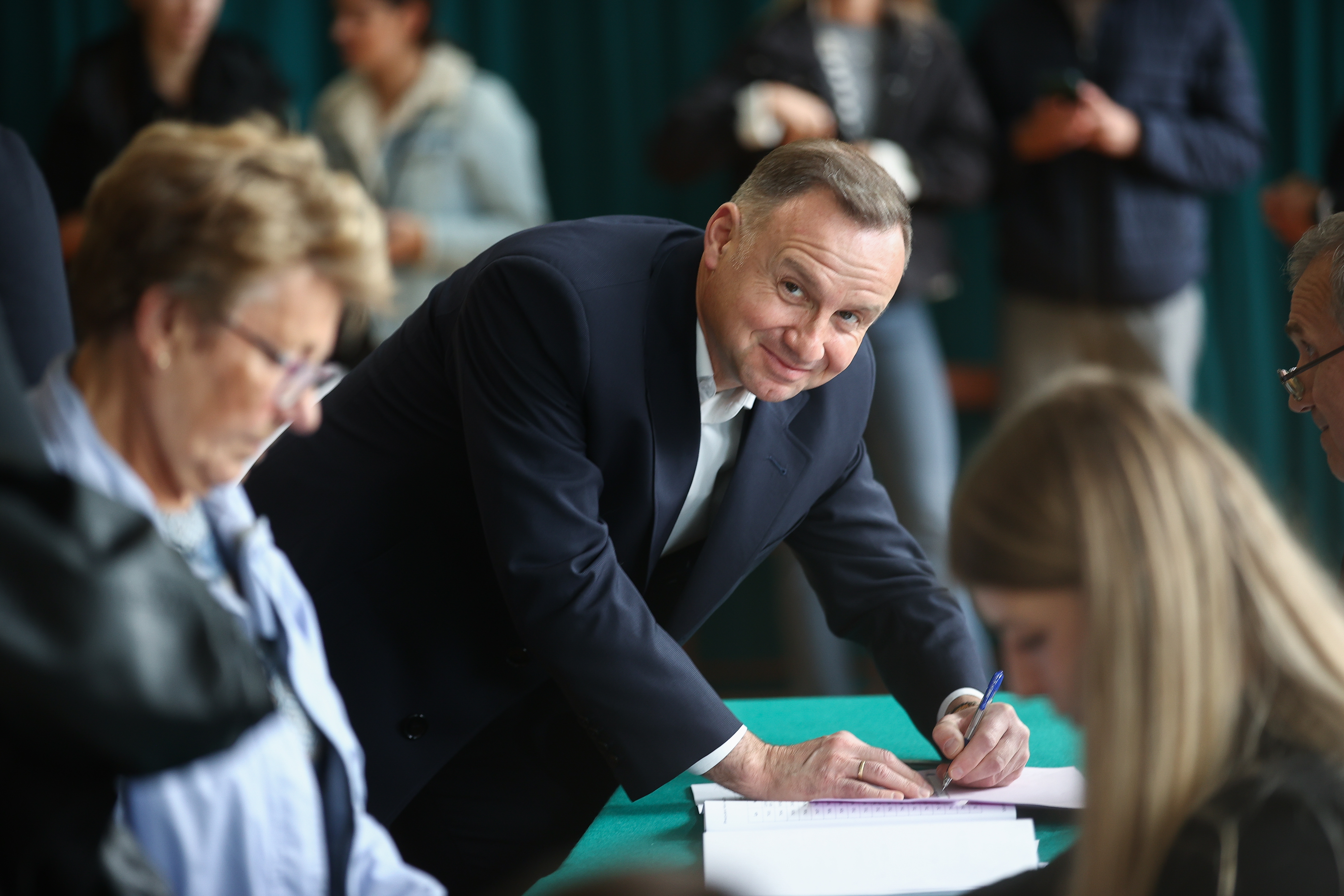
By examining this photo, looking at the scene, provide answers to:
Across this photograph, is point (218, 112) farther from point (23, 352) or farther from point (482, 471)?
point (482, 471)

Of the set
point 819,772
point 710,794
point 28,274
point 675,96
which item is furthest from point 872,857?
point 675,96

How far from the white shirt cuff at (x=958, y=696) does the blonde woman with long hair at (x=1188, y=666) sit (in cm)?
74

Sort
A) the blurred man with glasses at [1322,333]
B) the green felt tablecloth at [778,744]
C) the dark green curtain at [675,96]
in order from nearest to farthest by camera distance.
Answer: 1. the green felt tablecloth at [778,744]
2. the blurred man with glasses at [1322,333]
3. the dark green curtain at [675,96]

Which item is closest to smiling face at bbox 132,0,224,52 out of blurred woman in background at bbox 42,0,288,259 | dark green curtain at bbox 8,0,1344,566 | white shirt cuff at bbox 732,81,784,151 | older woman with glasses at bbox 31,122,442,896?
blurred woman in background at bbox 42,0,288,259

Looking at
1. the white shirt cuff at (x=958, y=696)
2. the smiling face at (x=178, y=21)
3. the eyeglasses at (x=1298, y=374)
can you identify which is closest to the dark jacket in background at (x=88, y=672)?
the white shirt cuff at (x=958, y=696)

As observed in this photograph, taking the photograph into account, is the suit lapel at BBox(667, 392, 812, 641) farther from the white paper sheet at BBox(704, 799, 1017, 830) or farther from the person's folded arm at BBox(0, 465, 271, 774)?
the person's folded arm at BBox(0, 465, 271, 774)

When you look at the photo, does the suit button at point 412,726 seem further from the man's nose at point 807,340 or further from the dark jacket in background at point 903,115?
the dark jacket in background at point 903,115

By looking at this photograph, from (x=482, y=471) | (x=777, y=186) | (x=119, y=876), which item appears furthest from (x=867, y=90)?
(x=119, y=876)

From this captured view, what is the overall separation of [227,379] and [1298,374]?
124cm

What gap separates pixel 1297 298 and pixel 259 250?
1238 mm

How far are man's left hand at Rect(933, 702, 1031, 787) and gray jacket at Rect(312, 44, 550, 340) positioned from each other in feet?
6.54

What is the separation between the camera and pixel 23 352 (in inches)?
66.1

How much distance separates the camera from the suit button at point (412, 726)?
1790 mm

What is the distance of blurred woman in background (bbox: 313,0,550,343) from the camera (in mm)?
3297
